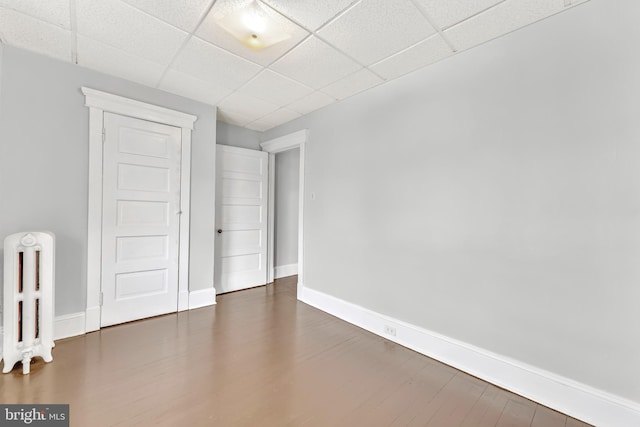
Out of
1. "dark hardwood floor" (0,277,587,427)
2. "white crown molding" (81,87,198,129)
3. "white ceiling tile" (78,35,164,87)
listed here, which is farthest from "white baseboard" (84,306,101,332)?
"white ceiling tile" (78,35,164,87)

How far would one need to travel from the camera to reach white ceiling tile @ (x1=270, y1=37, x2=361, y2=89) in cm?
226

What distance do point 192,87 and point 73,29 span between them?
107 centimetres

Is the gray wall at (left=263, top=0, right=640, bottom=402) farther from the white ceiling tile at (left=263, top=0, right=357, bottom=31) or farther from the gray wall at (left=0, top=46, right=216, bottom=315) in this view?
the gray wall at (left=0, top=46, right=216, bottom=315)

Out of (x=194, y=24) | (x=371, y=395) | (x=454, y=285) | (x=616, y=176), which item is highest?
(x=194, y=24)

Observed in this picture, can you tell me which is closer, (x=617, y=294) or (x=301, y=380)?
(x=617, y=294)

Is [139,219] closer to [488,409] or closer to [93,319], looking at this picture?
[93,319]

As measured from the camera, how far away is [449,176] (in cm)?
232

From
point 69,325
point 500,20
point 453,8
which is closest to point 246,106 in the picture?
point 453,8

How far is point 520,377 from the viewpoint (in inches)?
74.8

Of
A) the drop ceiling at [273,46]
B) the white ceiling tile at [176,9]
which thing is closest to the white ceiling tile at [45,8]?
the drop ceiling at [273,46]

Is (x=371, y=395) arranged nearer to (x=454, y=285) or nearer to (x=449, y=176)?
(x=454, y=285)

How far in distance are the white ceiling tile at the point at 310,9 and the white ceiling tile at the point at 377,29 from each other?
0.23 ft

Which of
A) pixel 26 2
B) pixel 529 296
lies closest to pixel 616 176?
pixel 529 296

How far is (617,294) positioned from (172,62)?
3.87 meters
